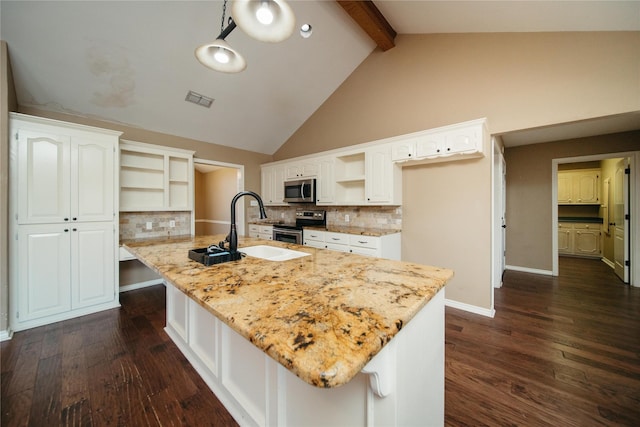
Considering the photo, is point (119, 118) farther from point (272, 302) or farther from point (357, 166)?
point (272, 302)

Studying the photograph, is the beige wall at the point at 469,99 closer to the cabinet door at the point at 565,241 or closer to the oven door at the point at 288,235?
the oven door at the point at 288,235

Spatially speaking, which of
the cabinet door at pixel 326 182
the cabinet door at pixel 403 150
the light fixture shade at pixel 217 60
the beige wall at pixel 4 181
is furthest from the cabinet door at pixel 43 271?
the cabinet door at pixel 403 150

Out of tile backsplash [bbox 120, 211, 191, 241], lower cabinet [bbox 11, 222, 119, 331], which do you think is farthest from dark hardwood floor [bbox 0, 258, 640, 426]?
tile backsplash [bbox 120, 211, 191, 241]

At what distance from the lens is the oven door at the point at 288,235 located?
384cm

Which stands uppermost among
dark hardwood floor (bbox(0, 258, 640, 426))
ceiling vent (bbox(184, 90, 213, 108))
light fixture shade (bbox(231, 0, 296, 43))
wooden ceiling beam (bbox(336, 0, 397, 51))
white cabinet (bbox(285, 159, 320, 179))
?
wooden ceiling beam (bbox(336, 0, 397, 51))

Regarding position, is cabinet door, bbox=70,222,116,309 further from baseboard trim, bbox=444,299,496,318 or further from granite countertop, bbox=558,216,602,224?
granite countertop, bbox=558,216,602,224

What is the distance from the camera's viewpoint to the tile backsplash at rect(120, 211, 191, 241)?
332 cm

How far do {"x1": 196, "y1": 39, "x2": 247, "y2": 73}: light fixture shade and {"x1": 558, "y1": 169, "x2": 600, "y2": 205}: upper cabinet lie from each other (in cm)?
749

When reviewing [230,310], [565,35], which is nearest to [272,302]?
[230,310]

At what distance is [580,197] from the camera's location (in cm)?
542

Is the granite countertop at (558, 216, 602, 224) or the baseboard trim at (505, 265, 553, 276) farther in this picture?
the granite countertop at (558, 216, 602, 224)

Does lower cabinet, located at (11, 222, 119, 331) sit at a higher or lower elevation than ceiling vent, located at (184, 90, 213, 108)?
lower

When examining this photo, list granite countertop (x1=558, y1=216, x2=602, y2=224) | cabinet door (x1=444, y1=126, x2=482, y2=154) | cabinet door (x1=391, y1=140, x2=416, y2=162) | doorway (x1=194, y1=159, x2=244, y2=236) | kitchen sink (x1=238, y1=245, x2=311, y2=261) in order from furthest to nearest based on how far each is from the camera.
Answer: doorway (x1=194, y1=159, x2=244, y2=236) < granite countertop (x1=558, y1=216, x2=602, y2=224) < cabinet door (x1=391, y1=140, x2=416, y2=162) < cabinet door (x1=444, y1=126, x2=482, y2=154) < kitchen sink (x1=238, y1=245, x2=311, y2=261)

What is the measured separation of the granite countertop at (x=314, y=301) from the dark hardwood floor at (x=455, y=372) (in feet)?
3.13
